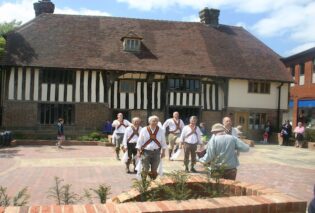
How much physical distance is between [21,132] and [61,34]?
6967 mm

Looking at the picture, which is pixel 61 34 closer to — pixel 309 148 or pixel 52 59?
pixel 52 59

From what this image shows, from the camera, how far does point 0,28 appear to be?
47.3m

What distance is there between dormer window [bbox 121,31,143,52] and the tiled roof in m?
0.34

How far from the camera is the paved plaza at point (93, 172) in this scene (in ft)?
33.3

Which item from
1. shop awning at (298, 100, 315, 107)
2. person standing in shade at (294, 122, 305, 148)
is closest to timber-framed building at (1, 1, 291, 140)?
shop awning at (298, 100, 315, 107)

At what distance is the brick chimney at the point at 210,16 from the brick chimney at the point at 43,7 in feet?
36.4

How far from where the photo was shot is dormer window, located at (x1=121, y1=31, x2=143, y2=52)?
27.0 metres

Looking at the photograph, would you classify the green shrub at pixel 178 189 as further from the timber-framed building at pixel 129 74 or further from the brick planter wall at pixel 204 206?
the timber-framed building at pixel 129 74

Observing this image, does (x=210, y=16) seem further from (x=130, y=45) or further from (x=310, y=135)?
(x=310, y=135)

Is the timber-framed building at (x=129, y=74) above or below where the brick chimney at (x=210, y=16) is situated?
below

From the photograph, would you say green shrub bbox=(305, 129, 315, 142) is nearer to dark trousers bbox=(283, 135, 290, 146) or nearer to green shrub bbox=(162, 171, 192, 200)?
dark trousers bbox=(283, 135, 290, 146)

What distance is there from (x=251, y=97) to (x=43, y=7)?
16066 millimetres

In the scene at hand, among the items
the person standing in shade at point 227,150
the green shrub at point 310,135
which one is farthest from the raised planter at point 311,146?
the person standing in shade at point 227,150

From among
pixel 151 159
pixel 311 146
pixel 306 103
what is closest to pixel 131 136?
pixel 151 159
